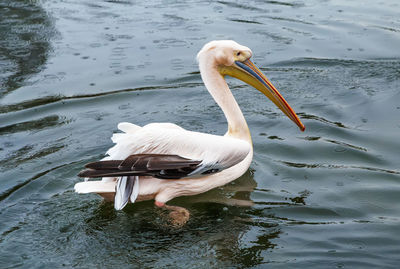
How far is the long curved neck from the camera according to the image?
174 inches

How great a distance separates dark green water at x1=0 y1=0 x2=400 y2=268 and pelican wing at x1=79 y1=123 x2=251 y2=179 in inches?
13.6

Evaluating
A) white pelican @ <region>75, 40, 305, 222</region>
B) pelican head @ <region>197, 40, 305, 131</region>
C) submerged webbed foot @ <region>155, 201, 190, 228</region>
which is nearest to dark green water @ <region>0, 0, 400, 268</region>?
submerged webbed foot @ <region>155, 201, 190, 228</region>

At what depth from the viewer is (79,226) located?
380 centimetres

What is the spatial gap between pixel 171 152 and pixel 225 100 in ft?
2.53

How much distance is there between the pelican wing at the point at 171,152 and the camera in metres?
3.77

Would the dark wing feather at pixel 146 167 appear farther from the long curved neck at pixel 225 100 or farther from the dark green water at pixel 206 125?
the long curved neck at pixel 225 100

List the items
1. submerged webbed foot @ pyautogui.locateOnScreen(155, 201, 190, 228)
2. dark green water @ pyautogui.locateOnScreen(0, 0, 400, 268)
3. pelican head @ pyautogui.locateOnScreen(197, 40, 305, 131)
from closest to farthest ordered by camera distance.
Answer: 1. dark green water @ pyautogui.locateOnScreen(0, 0, 400, 268)
2. submerged webbed foot @ pyautogui.locateOnScreen(155, 201, 190, 228)
3. pelican head @ pyautogui.locateOnScreen(197, 40, 305, 131)

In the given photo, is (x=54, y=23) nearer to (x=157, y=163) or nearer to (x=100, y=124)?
(x=100, y=124)

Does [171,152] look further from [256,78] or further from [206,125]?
[206,125]

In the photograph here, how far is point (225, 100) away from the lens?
176 inches

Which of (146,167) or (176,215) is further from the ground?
(146,167)

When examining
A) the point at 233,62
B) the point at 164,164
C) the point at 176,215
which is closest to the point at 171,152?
the point at 164,164

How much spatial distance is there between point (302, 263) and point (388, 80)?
10.8ft

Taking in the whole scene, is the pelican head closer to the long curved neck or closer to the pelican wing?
the long curved neck
